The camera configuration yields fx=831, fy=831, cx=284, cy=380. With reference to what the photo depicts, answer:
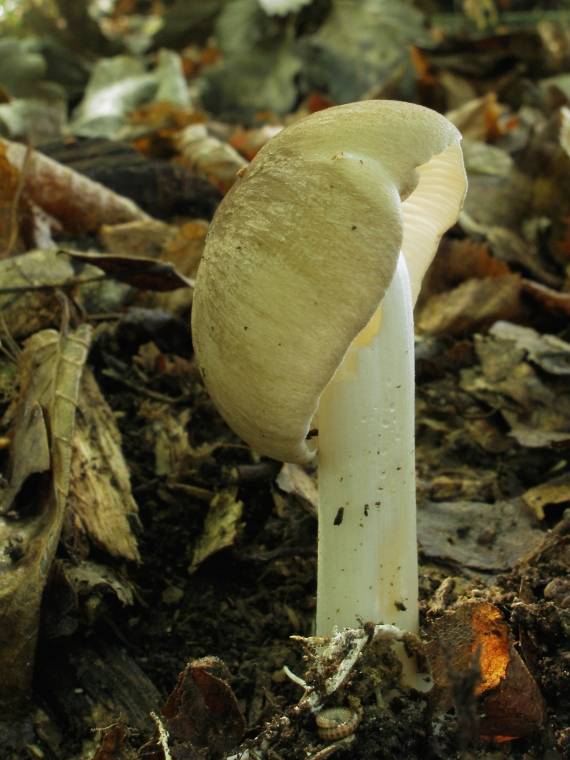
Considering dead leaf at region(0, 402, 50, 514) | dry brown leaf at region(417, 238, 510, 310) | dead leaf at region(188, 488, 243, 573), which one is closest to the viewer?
dead leaf at region(0, 402, 50, 514)

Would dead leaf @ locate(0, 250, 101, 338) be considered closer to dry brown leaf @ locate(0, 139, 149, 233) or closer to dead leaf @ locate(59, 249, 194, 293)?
dead leaf @ locate(59, 249, 194, 293)

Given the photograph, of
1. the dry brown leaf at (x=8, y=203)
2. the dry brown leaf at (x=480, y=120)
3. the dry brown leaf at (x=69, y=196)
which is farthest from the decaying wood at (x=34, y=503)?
the dry brown leaf at (x=480, y=120)

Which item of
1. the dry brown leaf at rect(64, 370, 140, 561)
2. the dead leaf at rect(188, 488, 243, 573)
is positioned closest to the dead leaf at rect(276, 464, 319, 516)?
the dead leaf at rect(188, 488, 243, 573)

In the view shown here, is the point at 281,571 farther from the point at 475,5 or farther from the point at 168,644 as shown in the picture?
the point at 475,5

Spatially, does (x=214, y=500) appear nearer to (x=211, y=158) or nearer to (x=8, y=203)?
(x=8, y=203)

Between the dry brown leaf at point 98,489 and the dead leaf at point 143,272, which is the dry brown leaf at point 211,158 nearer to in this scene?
the dead leaf at point 143,272

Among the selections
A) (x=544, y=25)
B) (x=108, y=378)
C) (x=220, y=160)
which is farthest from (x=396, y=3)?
(x=108, y=378)
